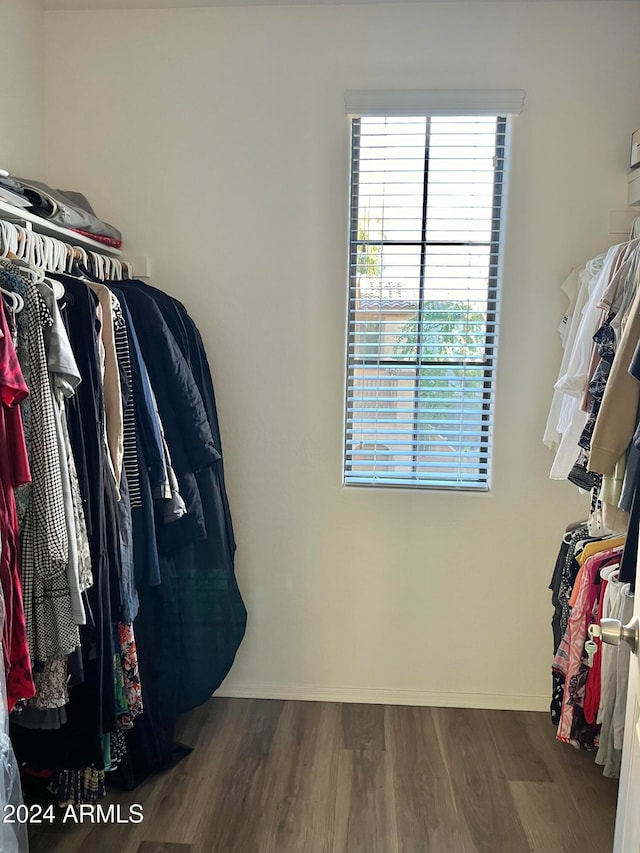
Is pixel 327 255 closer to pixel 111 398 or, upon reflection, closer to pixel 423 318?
pixel 423 318

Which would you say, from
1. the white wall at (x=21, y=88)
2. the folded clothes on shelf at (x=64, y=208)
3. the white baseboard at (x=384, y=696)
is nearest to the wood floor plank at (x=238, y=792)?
the white baseboard at (x=384, y=696)

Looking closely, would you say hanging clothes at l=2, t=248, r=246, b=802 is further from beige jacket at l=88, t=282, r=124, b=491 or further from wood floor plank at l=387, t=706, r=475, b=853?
wood floor plank at l=387, t=706, r=475, b=853

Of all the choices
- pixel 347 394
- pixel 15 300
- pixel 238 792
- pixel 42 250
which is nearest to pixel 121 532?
pixel 15 300

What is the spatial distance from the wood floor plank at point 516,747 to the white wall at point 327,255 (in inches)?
3.0

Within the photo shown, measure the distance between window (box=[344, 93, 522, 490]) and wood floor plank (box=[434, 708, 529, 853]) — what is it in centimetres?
88

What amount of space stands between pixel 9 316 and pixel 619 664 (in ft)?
6.20

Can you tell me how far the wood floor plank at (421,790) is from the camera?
5.97ft

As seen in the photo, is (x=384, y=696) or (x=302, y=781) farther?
(x=384, y=696)

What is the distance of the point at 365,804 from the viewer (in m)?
1.96

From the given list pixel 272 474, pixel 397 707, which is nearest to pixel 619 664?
pixel 397 707

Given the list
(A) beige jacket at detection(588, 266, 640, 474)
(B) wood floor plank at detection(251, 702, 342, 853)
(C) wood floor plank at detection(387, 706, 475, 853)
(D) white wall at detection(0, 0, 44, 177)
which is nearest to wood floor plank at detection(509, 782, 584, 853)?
(C) wood floor plank at detection(387, 706, 475, 853)

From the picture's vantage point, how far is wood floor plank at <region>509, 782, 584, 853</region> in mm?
1800

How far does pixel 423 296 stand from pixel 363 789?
1684 mm

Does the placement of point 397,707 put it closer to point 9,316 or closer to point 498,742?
point 498,742
